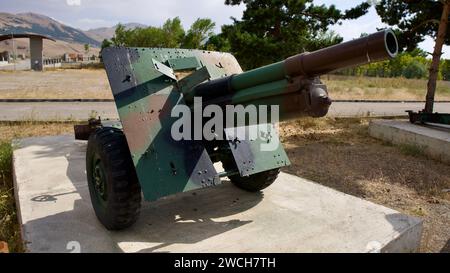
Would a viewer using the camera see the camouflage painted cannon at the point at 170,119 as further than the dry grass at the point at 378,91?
No

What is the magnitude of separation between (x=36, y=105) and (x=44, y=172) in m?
8.20

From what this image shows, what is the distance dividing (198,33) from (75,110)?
32.5 m

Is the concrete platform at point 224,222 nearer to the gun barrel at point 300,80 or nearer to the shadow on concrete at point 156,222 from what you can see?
the shadow on concrete at point 156,222

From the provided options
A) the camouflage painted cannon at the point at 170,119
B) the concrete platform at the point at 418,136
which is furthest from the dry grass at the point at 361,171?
the camouflage painted cannon at the point at 170,119

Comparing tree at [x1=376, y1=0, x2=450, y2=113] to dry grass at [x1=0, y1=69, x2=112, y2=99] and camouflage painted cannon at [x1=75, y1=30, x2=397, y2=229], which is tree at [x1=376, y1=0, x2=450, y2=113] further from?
dry grass at [x1=0, y1=69, x2=112, y2=99]

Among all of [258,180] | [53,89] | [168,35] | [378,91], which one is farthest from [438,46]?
[168,35]

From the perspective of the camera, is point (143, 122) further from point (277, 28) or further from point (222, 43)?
point (222, 43)

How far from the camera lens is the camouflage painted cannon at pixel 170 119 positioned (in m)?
3.11

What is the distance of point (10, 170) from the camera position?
6109 mm

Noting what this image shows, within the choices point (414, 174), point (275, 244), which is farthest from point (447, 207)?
point (275, 244)

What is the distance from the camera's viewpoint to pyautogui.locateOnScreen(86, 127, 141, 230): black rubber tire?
10.8ft

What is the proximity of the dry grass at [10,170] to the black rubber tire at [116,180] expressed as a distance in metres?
1.03

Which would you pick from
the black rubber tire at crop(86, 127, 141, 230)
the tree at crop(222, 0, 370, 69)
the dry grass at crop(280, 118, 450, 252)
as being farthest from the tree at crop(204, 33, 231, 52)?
the black rubber tire at crop(86, 127, 141, 230)

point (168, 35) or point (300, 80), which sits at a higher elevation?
point (168, 35)
